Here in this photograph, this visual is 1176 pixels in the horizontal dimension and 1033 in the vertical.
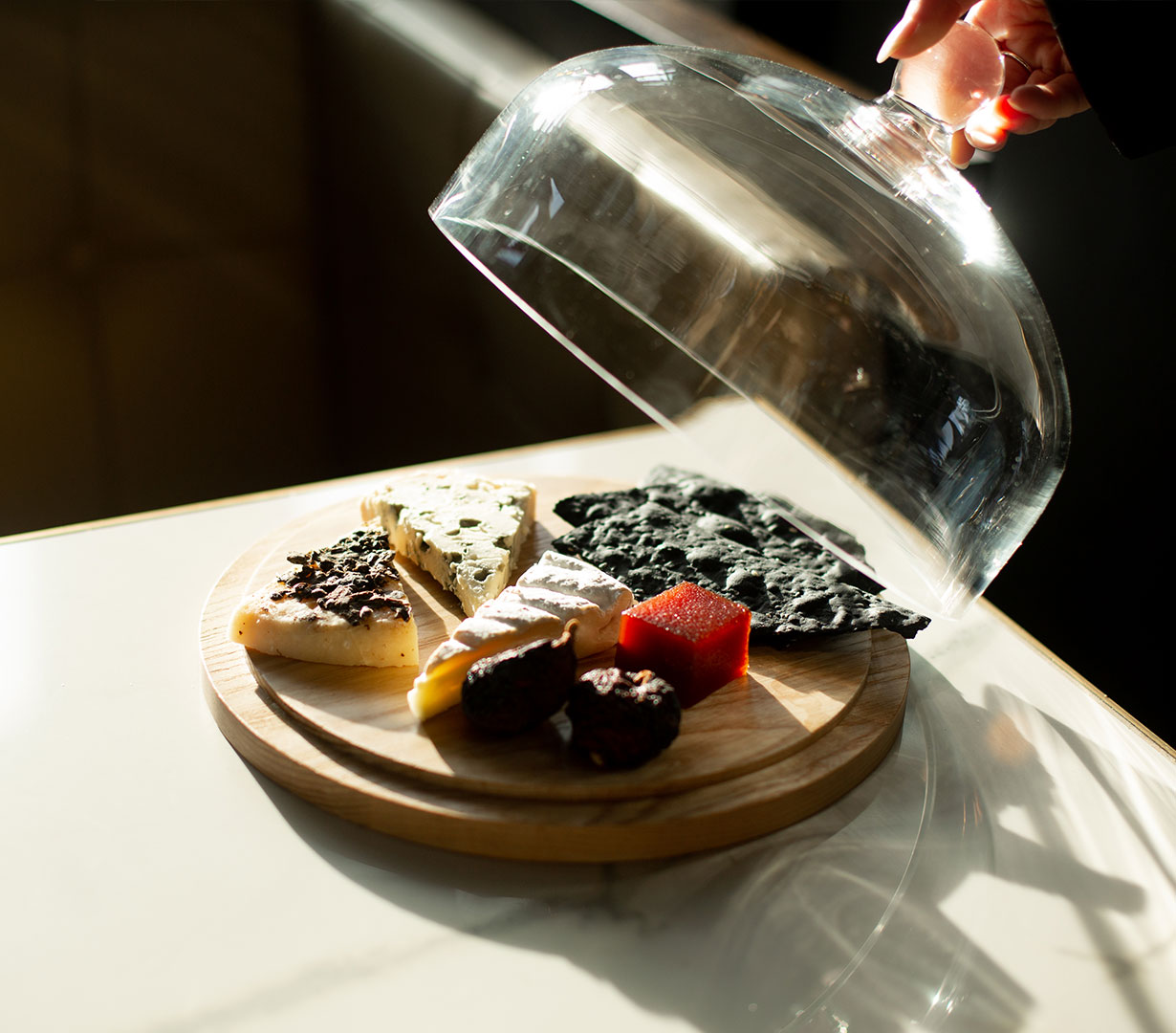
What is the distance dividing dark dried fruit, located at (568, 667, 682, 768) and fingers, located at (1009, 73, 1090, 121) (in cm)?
69

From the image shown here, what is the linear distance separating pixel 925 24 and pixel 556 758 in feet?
2.33

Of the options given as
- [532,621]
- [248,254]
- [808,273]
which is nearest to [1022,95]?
[808,273]

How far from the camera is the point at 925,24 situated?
872 millimetres

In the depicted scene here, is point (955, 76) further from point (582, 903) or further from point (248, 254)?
point (248, 254)

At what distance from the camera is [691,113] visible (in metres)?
0.84

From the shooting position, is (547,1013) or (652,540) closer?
(547,1013)

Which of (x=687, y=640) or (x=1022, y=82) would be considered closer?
(x=687, y=640)

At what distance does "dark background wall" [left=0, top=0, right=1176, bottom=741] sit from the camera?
2.52 meters

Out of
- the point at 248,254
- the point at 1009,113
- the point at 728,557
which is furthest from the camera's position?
the point at 248,254

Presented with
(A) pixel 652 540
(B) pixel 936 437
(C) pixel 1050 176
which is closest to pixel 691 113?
(B) pixel 936 437

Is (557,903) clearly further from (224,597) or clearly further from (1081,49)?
(1081,49)

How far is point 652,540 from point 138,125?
2173 millimetres

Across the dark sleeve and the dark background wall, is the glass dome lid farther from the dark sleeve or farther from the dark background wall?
the dark background wall

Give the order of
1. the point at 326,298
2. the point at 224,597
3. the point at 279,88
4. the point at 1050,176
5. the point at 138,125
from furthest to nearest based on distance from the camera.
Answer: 1. the point at 326,298
2. the point at 279,88
3. the point at 138,125
4. the point at 1050,176
5. the point at 224,597
